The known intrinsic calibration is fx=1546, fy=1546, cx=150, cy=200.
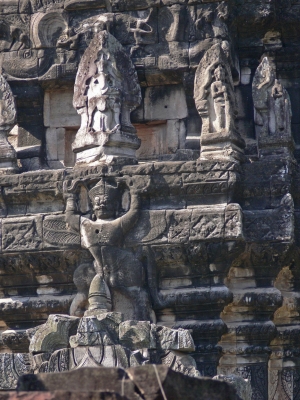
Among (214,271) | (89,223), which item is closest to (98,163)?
(89,223)

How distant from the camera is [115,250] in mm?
17719

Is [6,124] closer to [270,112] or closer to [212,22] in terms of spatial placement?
[212,22]

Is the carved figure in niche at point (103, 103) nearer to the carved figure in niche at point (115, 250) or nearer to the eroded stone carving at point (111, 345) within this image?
the carved figure in niche at point (115, 250)

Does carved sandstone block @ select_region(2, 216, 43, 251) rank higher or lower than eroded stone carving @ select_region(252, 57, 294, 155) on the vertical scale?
lower

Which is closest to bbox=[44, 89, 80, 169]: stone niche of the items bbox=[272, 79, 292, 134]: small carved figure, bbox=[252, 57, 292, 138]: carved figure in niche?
bbox=[252, 57, 292, 138]: carved figure in niche

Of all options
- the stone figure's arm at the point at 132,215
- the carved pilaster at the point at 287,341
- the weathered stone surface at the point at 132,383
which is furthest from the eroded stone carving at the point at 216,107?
the weathered stone surface at the point at 132,383

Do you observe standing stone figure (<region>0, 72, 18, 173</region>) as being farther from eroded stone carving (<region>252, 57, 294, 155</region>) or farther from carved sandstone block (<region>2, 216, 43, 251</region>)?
eroded stone carving (<region>252, 57, 294, 155</region>)

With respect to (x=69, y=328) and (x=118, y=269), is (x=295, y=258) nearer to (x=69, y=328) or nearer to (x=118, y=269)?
(x=118, y=269)

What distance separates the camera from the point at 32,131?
62.2ft

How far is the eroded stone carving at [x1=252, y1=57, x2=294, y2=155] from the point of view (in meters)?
18.3

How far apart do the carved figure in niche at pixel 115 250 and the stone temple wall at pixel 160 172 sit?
0.02m

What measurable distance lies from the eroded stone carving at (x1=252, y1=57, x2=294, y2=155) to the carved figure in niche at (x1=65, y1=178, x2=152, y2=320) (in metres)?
1.78

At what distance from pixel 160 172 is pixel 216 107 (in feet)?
3.39

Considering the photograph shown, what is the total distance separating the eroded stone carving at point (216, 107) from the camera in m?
17.9
